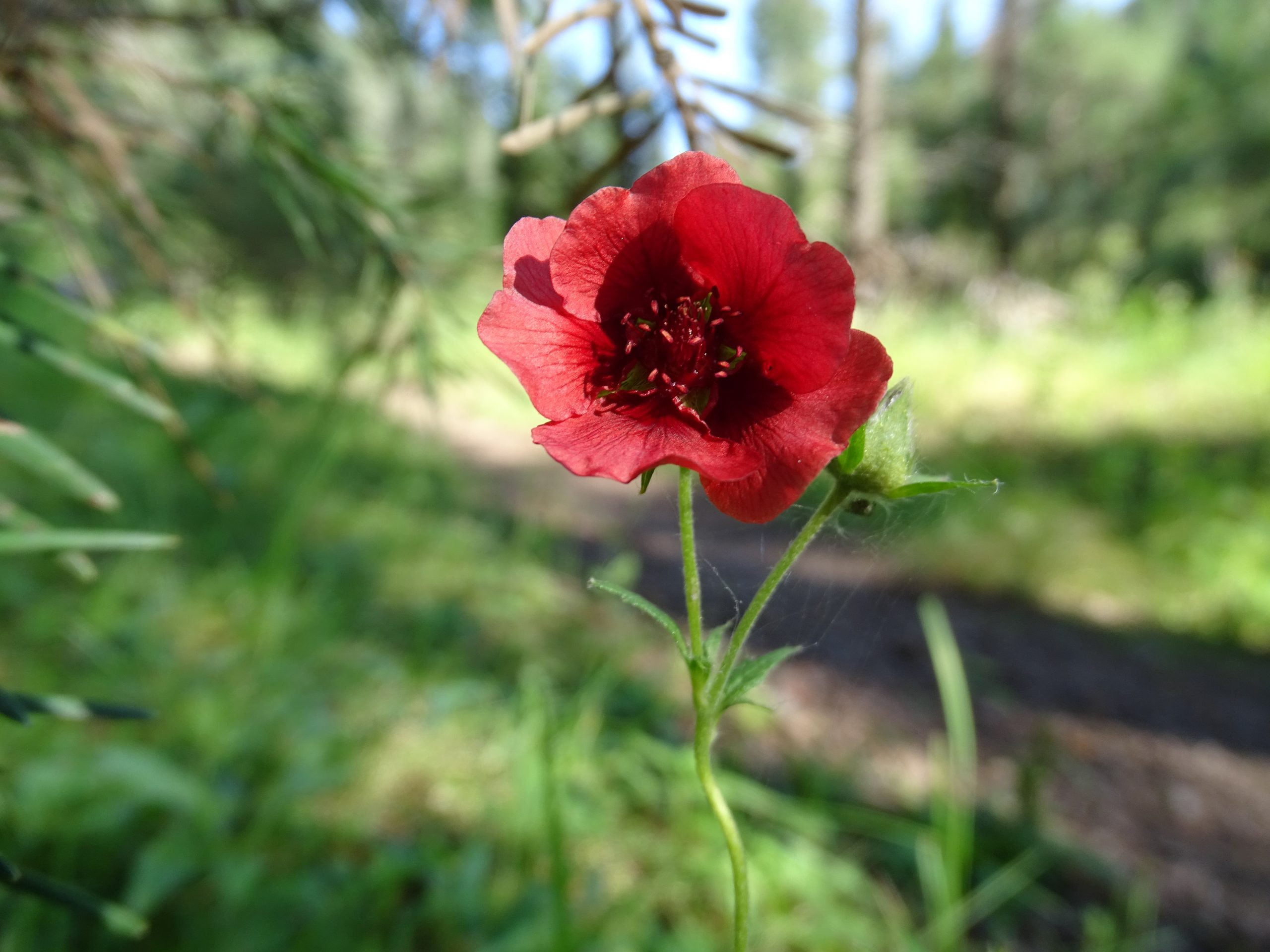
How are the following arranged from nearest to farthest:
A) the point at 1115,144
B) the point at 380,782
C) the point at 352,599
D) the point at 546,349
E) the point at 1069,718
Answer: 1. the point at 546,349
2. the point at 380,782
3. the point at 352,599
4. the point at 1069,718
5. the point at 1115,144

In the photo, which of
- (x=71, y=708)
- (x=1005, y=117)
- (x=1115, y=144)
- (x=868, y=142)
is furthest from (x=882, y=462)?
(x=1115, y=144)

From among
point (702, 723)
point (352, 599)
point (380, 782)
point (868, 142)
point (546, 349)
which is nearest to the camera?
point (702, 723)

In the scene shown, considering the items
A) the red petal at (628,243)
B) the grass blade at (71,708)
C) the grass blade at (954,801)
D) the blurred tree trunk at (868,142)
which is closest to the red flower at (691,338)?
the red petal at (628,243)

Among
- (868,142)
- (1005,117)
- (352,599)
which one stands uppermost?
(1005,117)

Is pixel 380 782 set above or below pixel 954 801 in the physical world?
below

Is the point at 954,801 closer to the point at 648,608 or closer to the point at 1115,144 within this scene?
the point at 648,608

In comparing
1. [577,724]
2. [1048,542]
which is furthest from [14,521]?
[1048,542]

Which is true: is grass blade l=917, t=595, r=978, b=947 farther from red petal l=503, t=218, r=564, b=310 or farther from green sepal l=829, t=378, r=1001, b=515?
red petal l=503, t=218, r=564, b=310

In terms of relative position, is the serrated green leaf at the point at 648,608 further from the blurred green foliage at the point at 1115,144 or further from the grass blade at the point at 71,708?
the blurred green foliage at the point at 1115,144

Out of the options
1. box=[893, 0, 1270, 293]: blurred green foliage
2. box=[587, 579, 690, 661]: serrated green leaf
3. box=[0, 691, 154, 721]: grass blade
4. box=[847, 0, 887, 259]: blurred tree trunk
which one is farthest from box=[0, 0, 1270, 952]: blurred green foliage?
box=[893, 0, 1270, 293]: blurred green foliage
